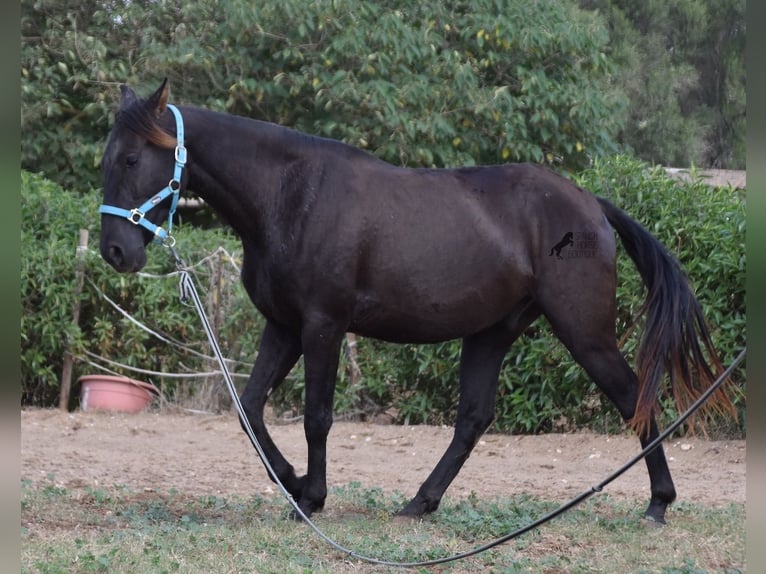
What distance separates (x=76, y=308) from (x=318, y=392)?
5.06m

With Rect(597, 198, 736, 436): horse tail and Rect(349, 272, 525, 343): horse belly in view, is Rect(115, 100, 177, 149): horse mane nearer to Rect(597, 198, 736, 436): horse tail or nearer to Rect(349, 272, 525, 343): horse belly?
Rect(349, 272, 525, 343): horse belly

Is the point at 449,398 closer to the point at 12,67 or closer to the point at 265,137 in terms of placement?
the point at 265,137

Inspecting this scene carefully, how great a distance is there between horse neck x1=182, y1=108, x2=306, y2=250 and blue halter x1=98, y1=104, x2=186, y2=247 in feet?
0.25

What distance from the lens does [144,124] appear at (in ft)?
15.1

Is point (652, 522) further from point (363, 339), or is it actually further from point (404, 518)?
point (363, 339)

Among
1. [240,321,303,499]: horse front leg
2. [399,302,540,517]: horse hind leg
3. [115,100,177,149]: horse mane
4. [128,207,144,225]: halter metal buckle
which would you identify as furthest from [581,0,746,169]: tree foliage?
[128,207,144,225]: halter metal buckle

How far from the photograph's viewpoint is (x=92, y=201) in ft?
32.4

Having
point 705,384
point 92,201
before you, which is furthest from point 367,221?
point 92,201

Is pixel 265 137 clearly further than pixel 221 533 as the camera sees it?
Yes

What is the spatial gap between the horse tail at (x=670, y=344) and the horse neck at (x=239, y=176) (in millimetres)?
1962

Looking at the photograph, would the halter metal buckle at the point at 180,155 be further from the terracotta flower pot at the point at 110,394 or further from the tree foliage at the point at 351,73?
the tree foliage at the point at 351,73

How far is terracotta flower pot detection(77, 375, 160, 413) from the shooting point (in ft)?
29.7

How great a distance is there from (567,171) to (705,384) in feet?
22.4

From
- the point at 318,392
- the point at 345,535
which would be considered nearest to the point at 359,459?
the point at 318,392
